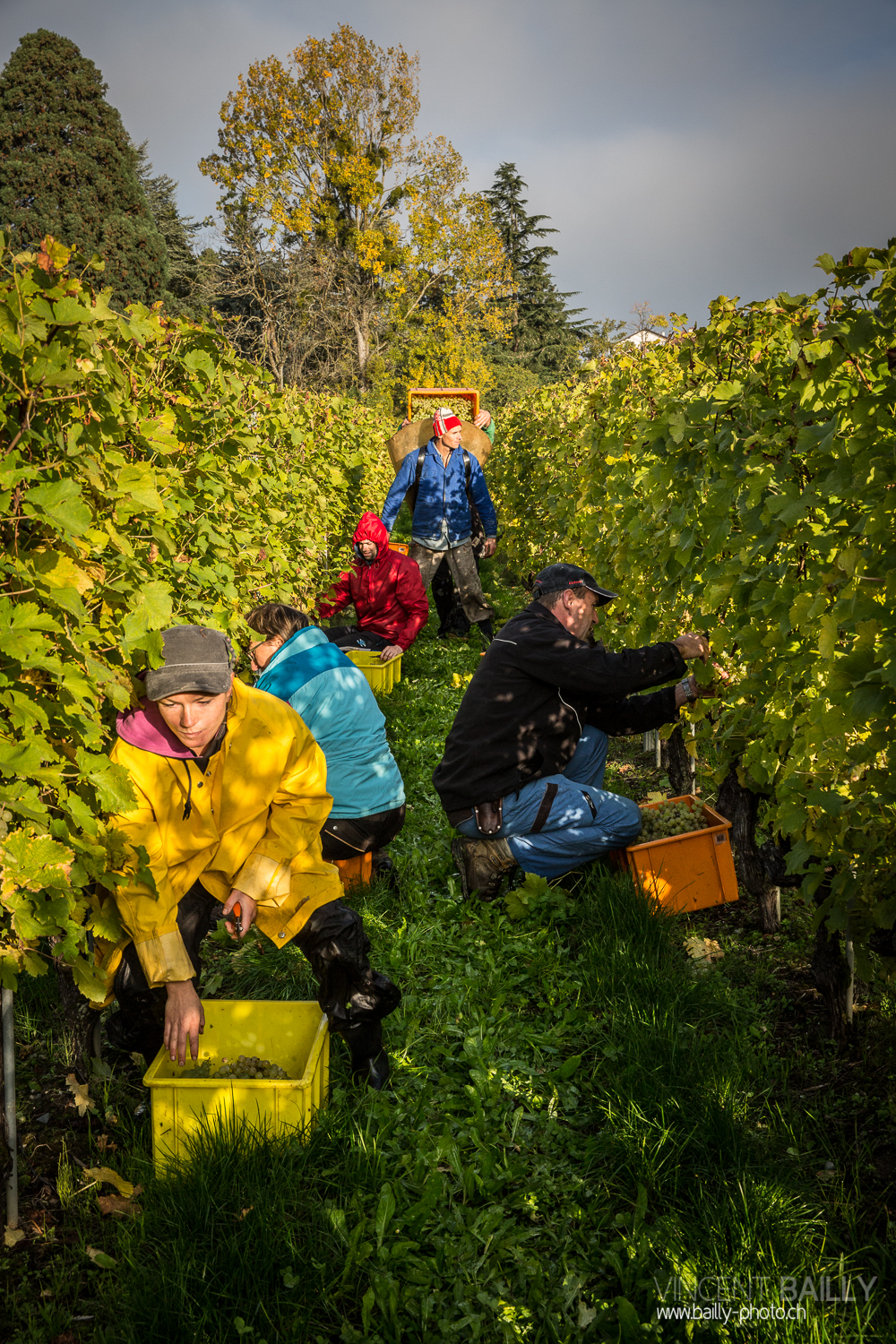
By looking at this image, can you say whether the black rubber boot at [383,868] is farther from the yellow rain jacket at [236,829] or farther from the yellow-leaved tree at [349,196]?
the yellow-leaved tree at [349,196]

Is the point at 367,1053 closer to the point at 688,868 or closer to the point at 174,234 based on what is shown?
the point at 688,868

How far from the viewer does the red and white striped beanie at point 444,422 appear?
7.78 metres

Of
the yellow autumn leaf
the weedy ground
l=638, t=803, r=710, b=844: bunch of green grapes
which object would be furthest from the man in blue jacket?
the yellow autumn leaf

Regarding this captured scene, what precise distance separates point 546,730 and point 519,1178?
6.09 feet

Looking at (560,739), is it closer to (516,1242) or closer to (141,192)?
(516,1242)

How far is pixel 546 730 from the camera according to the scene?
3.69 metres

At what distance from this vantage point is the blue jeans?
3.48 m

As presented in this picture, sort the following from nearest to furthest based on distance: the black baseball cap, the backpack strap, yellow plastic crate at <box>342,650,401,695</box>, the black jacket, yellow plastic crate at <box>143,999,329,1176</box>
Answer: yellow plastic crate at <box>143,999,329,1176</box> < the black jacket < the black baseball cap < yellow plastic crate at <box>342,650,401,695</box> < the backpack strap

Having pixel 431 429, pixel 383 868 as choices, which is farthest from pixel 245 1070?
pixel 431 429

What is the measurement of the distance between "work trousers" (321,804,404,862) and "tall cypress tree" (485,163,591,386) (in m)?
43.5

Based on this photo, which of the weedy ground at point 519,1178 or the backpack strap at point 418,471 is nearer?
the weedy ground at point 519,1178

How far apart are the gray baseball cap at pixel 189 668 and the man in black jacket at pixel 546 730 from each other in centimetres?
161

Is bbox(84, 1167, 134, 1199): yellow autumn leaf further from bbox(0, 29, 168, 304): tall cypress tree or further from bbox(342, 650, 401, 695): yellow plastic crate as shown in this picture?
bbox(0, 29, 168, 304): tall cypress tree

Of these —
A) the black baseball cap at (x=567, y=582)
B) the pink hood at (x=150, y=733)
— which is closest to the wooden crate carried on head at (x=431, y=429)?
the black baseball cap at (x=567, y=582)
